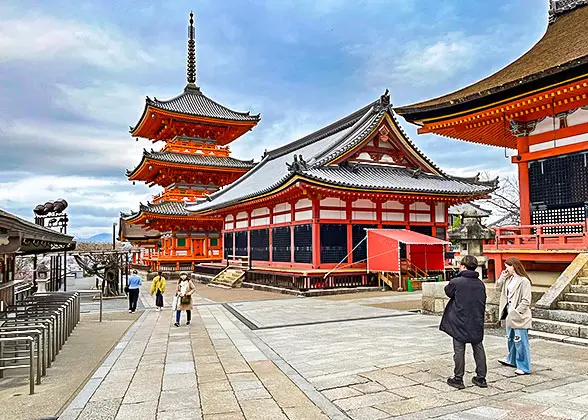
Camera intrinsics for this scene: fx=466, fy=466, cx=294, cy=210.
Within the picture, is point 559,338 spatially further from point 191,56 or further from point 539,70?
point 191,56

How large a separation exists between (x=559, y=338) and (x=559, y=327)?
366 mm

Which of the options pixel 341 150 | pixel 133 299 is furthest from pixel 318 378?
pixel 341 150

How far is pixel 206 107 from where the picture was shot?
131 ft

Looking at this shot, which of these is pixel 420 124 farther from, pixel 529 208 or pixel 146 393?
pixel 146 393

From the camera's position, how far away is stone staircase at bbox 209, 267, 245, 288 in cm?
2488

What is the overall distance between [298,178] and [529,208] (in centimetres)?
860

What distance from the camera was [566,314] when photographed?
362 inches

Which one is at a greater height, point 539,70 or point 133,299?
point 539,70

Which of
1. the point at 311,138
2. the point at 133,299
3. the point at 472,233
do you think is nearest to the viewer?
the point at 472,233

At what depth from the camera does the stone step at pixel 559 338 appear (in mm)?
8359

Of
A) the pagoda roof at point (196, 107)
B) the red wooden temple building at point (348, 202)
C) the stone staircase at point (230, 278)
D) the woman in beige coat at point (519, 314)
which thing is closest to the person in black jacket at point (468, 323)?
the woman in beige coat at point (519, 314)

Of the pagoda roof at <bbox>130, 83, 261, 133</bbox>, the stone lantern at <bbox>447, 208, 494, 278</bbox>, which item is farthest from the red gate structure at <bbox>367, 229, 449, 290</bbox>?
the pagoda roof at <bbox>130, 83, 261, 133</bbox>

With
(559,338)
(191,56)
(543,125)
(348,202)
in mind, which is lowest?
(559,338)

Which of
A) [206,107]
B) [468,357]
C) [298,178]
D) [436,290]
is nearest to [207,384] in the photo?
[468,357]
